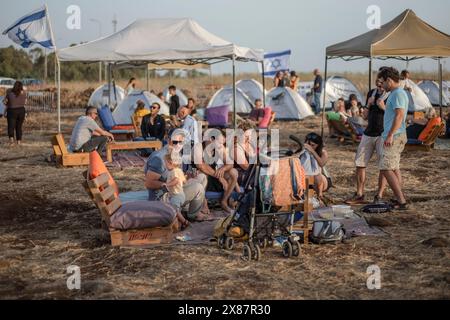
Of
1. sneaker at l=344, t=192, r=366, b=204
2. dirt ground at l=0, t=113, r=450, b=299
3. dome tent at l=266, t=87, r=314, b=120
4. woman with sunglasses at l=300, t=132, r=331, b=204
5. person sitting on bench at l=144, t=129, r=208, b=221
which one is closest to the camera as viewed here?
dirt ground at l=0, t=113, r=450, b=299

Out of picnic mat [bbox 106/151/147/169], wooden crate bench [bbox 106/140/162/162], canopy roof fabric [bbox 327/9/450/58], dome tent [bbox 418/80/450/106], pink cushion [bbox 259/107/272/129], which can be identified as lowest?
picnic mat [bbox 106/151/147/169]

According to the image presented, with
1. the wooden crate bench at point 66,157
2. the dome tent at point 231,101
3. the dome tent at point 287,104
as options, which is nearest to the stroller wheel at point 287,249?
the wooden crate bench at point 66,157

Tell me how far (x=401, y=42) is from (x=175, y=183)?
7830mm

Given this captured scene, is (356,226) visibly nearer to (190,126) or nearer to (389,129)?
(389,129)

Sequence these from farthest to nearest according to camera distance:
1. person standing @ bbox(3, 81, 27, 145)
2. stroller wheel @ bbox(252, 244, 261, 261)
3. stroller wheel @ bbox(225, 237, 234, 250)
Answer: person standing @ bbox(3, 81, 27, 145), stroller wheel @ bbox(225, 237, 234, 250), stroller wheel @ bbox(252, 244, 261, 261)

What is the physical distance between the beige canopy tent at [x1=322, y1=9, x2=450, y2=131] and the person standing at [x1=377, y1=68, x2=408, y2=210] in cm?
504

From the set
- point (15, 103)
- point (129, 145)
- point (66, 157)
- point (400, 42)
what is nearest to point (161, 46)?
point (129, 145)

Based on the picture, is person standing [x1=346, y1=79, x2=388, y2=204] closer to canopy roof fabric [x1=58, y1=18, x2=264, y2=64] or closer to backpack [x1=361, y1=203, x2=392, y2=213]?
backpack [x1=361, y1=203, x2=392, y2=213]

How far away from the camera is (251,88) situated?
86.7 feet

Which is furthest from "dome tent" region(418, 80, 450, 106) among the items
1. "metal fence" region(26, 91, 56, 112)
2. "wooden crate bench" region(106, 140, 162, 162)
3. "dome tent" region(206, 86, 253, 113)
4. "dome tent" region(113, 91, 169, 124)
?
"wooden crate bench" region(106, 140, 162, 162)

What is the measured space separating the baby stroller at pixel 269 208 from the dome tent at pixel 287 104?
16718mm

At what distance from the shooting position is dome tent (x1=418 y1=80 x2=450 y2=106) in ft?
94.0
